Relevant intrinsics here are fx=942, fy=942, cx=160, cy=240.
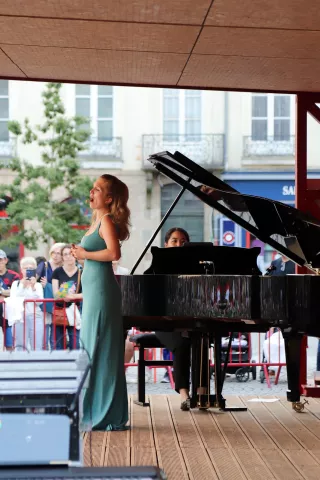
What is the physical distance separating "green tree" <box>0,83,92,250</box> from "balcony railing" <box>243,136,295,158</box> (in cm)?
514

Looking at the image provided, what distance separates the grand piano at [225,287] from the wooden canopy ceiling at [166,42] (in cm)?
81

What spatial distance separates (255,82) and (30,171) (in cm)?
1467

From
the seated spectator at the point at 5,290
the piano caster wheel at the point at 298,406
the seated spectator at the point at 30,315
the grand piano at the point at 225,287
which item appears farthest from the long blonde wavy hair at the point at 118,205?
the seated spectator at the point at 5,290

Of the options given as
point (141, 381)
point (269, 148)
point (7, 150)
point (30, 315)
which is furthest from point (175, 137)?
point (141, 381)

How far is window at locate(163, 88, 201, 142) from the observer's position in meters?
25.8

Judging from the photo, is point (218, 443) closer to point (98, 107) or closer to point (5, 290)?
point (5, 290)

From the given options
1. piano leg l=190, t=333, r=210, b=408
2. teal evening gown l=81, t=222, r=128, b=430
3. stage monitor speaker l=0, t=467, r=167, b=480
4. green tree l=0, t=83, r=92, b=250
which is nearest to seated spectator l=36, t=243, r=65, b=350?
piano leg l=190, t=333, r=210, b=408

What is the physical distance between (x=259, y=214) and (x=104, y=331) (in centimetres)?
161

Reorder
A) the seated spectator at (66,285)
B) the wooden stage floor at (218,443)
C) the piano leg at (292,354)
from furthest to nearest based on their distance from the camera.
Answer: the seated spectator at (66,285)
the piano leg at (292,354)
the wooden stage floor at (218,443)

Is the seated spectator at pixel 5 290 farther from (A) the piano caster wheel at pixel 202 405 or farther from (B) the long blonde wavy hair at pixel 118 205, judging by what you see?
(B) the long blonde wavy hair at pixel 118 205

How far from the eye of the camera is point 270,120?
2567cm

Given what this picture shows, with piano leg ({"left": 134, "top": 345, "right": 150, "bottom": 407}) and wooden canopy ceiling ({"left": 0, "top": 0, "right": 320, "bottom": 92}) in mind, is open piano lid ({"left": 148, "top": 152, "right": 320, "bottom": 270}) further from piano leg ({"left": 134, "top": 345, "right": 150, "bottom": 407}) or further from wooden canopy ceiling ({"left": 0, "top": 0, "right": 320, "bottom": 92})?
piano leg ({"left": 134, "top": 345, "right": 150, "bottom": 407})

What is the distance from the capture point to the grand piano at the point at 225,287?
630 centimetres

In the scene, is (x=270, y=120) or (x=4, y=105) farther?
(x=270, y=120)
